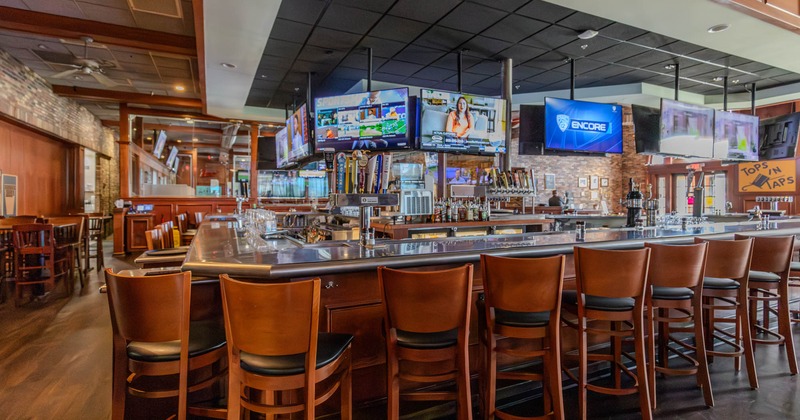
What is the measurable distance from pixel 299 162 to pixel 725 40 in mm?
5917

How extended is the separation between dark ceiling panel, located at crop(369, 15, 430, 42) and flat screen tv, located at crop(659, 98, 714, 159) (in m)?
3.63

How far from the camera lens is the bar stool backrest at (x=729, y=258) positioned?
2.68 metres

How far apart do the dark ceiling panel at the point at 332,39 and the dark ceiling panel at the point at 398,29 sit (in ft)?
1.05

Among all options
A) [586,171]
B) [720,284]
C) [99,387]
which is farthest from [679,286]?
[586,171]

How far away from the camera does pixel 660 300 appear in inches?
100.0

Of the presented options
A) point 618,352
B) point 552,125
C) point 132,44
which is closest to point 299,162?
point 132,44

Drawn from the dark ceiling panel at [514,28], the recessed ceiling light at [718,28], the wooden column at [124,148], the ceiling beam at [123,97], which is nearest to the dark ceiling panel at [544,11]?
the dark ceiling panel at [514,28]

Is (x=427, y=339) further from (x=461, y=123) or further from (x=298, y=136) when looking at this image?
(x=298, y=136)

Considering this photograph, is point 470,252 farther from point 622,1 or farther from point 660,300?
point 622,1

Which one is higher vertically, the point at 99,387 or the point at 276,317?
the point at 276,317

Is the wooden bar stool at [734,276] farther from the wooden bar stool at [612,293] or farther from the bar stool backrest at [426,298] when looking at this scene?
the bar stool backrest at [426,298]

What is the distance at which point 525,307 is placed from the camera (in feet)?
6.62

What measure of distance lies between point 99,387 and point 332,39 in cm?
439

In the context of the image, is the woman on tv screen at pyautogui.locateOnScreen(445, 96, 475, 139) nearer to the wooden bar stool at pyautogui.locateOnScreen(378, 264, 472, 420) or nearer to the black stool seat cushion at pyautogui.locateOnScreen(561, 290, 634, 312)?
the black stool seat cushion at pyautogui.locateOnScreen(561, 290, 634, 312)
